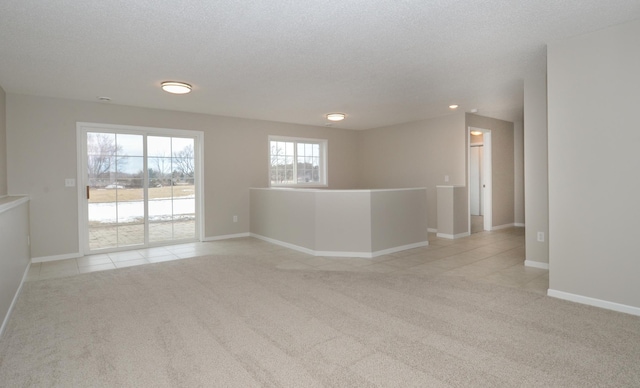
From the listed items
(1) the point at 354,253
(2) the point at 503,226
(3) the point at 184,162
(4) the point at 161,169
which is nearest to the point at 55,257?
(4) the point at 161,169

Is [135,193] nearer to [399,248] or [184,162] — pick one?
[184,162]

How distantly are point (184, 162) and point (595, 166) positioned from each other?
571 centimetres

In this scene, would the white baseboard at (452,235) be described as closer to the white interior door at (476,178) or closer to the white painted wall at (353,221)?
the white painted wall at (353,221)

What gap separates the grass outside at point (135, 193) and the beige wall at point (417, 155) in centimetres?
414

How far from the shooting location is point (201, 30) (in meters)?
2.80

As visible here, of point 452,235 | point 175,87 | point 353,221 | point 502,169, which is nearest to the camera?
point 175,87

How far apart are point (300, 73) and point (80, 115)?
348 cm

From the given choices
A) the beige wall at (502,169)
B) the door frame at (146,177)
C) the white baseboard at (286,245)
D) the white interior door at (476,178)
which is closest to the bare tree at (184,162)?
the door frame at (146,177)

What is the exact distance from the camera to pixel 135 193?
5.65 m

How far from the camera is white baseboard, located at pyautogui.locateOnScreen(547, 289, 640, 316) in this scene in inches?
110

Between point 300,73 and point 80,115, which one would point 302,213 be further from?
point 80,115

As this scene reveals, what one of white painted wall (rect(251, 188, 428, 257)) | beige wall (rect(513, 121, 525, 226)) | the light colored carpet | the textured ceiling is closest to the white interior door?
beige wall (rect(513, 121, 525, 226))

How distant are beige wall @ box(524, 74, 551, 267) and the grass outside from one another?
5259mm

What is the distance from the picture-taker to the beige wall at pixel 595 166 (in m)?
2.79
